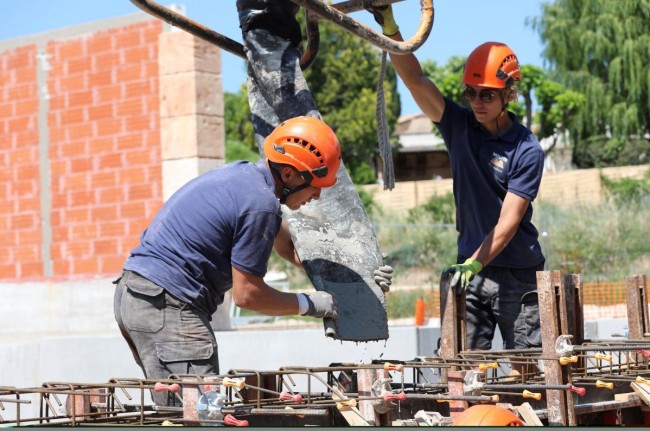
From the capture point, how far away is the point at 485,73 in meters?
4.89

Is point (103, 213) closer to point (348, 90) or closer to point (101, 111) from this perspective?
point (101, 111)

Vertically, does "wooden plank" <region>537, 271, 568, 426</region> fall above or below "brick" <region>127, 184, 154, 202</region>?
below

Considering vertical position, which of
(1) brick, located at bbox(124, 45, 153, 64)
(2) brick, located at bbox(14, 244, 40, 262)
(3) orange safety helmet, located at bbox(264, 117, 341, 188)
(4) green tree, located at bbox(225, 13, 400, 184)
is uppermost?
(4) green tree, located at bbox(225, 13, 400, 184)

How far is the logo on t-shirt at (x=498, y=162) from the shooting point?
4.89 metres

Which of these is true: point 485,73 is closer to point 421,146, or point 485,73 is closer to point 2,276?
point 2,276

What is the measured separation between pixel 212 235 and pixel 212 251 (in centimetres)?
7

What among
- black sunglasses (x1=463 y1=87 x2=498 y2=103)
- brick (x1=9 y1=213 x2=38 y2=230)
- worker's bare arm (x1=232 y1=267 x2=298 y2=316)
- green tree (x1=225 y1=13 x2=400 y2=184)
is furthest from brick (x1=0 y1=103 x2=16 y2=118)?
green tree (x1=225 y1=13 x2=400 y2=184)

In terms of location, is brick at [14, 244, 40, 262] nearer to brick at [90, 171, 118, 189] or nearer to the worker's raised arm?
brick at [90, 171, 118, 189]

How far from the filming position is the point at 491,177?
4.94m

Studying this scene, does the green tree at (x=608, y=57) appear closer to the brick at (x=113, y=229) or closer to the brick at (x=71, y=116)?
the brick at (x=113, y=229)

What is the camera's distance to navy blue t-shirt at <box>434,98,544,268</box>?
4883 mm

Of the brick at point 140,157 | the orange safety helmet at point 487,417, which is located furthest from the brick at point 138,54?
the orange safety helmet at point 487,417

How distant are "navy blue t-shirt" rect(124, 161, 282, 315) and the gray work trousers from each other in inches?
1.7

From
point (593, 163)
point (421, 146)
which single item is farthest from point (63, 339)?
point (421, 146)
